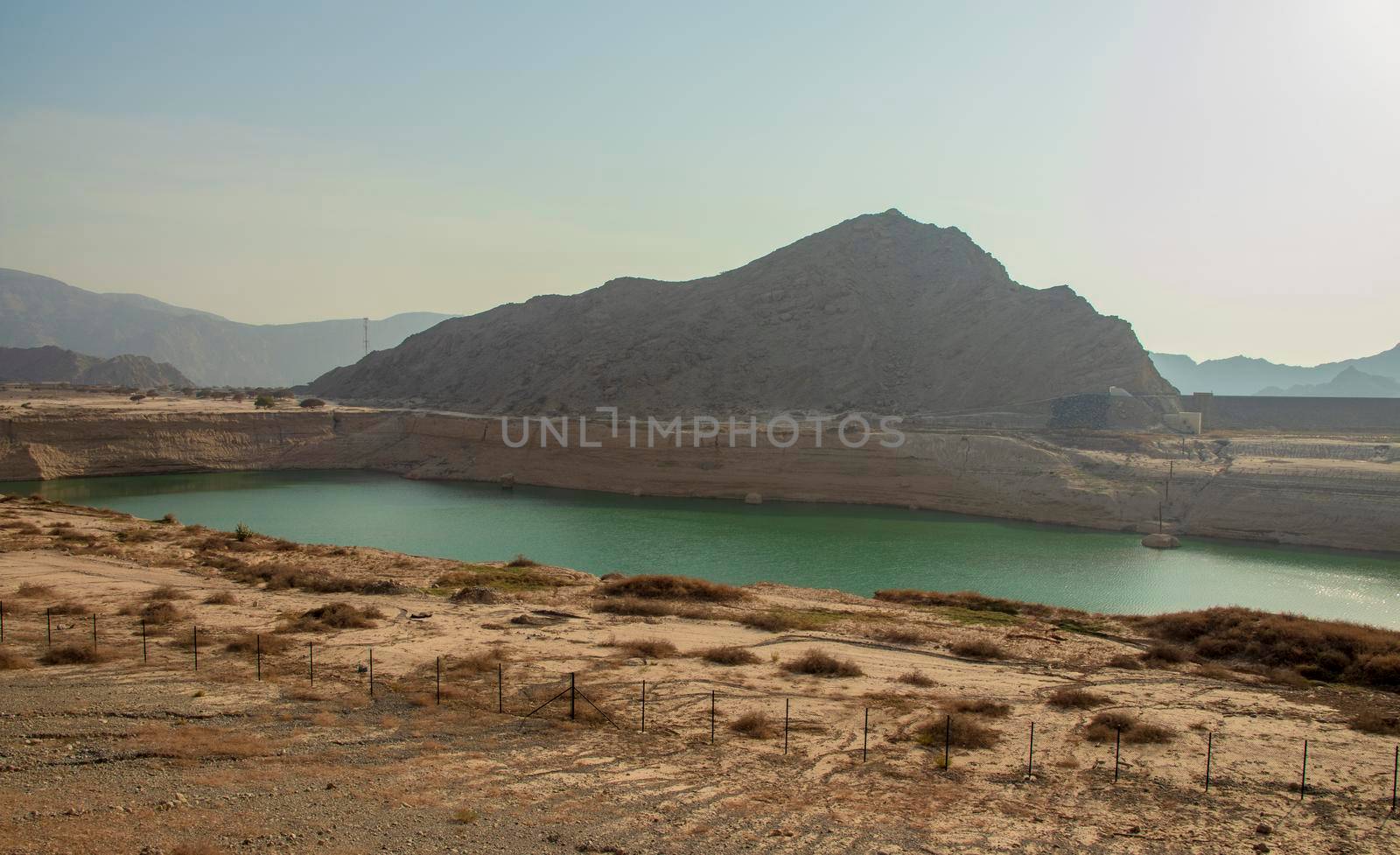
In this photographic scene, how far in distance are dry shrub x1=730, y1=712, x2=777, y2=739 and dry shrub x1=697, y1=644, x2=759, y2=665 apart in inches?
111

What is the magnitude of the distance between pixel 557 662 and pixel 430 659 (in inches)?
77.3

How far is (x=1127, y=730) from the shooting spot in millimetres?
11148

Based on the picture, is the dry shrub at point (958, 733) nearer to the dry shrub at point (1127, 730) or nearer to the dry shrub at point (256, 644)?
the dry shrub at point (1127, 730)

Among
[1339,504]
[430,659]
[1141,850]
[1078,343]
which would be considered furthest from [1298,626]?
[1078,343]

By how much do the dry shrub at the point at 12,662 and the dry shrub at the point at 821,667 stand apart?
35.7ft

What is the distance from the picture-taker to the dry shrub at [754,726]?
10.9 meters

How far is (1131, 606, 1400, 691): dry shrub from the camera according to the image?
14.1 metres

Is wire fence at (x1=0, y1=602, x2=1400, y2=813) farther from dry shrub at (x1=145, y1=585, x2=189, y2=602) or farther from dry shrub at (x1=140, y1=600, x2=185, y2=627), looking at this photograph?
dry shrub at (x1=145, y1=585, x2=189, y2=602)

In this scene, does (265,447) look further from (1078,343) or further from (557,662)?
(1078,343)

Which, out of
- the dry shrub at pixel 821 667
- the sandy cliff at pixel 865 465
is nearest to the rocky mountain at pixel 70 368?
the sandy cliff at pixel 865 465

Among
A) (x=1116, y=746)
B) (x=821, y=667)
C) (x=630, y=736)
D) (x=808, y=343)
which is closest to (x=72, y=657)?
(x=630, y=736)

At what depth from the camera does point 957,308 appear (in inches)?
2729

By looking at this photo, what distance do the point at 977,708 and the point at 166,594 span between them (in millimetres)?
15193

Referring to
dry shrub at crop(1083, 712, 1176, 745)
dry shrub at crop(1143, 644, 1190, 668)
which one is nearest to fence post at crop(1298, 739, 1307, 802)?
dry shrub at crop(1083, 712, 1176, 745)
